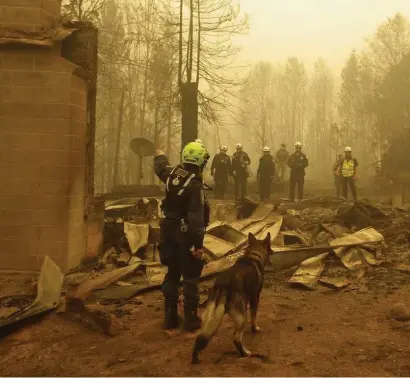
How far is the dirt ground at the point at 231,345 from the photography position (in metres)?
3.62

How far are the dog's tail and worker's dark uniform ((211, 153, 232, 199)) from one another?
11.7 metres

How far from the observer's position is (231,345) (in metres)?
4.11

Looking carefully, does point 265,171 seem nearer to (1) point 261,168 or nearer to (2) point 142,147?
(1) point 261,168

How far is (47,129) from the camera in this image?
667 cm

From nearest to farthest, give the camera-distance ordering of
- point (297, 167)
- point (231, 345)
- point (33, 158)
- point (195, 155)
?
1. point (231, 345)
2. point (195, 155)
3. point (33, 158)
4. point (297, 167)

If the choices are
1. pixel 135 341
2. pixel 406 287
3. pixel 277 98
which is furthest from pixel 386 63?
pixel 135 341

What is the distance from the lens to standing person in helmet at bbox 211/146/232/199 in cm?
1531

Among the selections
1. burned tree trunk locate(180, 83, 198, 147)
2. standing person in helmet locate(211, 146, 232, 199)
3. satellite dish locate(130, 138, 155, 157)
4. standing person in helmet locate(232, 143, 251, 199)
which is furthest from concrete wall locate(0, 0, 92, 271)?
burned tree trunk locate(180, 83, 198, 147)

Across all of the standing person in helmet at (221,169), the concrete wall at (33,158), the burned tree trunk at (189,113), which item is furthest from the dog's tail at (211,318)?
the burned tree trunk at (189,113)

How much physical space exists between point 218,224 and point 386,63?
130 ft

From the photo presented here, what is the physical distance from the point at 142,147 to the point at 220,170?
2868 millimetres

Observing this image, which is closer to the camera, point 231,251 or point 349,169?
point 231,251

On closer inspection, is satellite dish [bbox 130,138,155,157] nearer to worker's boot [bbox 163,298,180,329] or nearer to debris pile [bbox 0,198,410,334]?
debris pile [bbox 0,198,410,334]

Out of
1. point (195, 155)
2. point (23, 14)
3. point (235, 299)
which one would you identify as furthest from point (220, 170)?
point (235, 299)
